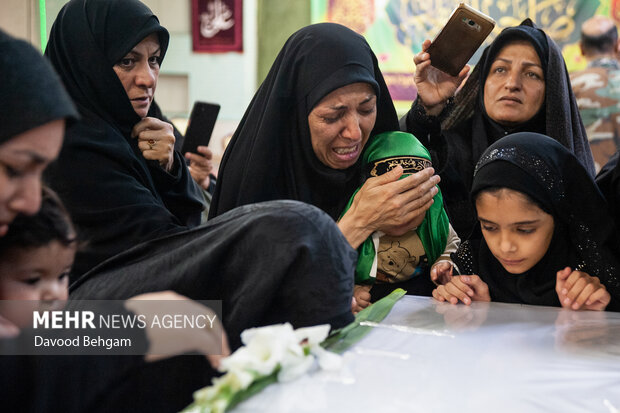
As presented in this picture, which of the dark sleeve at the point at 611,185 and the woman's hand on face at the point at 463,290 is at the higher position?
the dark sleeve at the point at 611,185

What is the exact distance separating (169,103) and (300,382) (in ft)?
18.1

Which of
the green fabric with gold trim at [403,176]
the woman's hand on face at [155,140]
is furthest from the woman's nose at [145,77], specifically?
the green fabric with gold trim at [403,176]

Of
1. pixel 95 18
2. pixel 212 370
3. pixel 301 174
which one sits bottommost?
pixel 212 370

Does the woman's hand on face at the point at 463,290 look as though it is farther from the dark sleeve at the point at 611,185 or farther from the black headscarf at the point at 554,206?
the dark sleeve at the point at 611,185

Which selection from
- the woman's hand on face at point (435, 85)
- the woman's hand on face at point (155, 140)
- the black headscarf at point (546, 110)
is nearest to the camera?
the woman's hand on face at point (155, 140)

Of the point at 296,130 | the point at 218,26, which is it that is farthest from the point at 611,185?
the point at 218,26

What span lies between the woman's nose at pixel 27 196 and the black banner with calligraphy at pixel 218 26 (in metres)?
5.50

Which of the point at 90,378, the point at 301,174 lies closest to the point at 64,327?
the point at 90,378

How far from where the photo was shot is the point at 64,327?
128cm

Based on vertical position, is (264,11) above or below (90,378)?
above

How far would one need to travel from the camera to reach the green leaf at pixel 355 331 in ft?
4.58

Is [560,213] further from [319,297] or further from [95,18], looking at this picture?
[95,18]

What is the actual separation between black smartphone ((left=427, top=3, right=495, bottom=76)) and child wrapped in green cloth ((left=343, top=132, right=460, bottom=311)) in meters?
0.54

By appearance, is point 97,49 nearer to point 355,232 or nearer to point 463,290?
point 355,232
